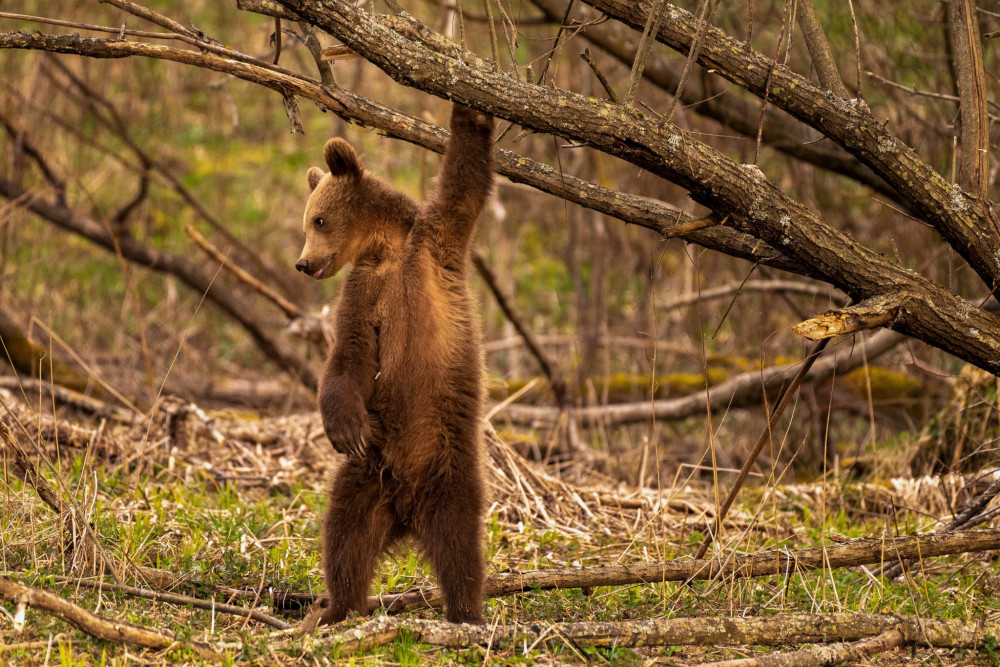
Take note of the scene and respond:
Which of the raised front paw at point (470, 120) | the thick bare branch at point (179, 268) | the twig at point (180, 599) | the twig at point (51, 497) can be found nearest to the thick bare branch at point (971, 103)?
the raised front paw at point (470, 120)

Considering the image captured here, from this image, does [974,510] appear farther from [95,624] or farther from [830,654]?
[95,624]

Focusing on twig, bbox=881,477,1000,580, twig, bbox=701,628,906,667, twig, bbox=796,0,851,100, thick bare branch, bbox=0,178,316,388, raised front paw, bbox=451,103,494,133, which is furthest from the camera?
thick bare branch, bbox=0,178,316,388

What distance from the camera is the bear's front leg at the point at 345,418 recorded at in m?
3.85

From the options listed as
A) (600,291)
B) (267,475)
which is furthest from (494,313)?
(267,475)

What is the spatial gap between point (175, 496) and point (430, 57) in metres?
3.33

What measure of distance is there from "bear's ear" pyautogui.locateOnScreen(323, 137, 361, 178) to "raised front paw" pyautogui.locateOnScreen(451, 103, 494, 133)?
548mm

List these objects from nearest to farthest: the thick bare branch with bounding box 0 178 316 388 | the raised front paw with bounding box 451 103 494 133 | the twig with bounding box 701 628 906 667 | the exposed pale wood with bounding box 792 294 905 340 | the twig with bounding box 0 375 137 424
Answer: the twig with bounding box 701 628 906 667, the exposed pale wood with bounding box 792 294 905 340, the raised front paw with bounding box 451 103 494 133, the twig with bounding box 0 375 137 424, the thick bare branch with bounding box 0 178 316 388

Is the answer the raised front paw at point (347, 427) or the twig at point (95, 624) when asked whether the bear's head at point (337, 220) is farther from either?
the twig at point (95, 624)

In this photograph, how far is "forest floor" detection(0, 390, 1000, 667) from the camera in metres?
3.42

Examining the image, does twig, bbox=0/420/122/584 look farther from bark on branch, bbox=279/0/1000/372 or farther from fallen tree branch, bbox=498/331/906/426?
fallen tree branch, bbox=498/331/906/426

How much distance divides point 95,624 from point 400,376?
1.49m

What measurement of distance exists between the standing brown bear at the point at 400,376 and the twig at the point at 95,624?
813 mm

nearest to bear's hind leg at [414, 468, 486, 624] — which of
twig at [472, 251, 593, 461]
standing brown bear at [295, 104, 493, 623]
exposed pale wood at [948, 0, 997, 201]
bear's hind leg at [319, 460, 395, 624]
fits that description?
standing brown bear at [295, 104, 493, 623]

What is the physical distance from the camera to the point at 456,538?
384 cm
